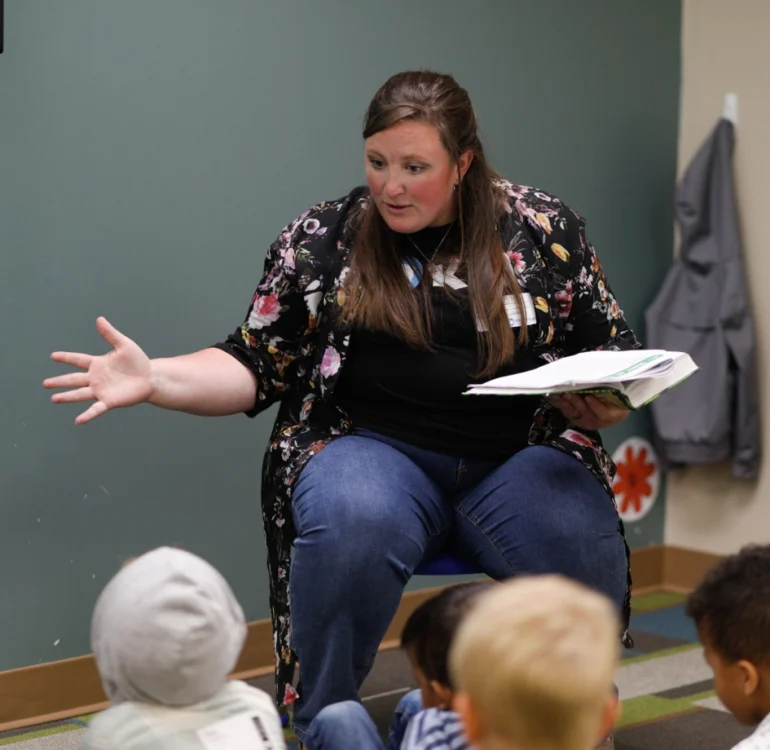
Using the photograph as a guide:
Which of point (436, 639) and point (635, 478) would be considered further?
point (635, 478)

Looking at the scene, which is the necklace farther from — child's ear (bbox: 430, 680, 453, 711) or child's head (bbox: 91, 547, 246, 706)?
child's head (bbox: 91, 547, 246, 706)

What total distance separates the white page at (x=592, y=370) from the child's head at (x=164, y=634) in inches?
28.3

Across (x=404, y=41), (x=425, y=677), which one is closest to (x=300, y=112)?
(x=404, y=41)

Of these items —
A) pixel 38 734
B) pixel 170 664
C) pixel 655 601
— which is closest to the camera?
pixel 170 664

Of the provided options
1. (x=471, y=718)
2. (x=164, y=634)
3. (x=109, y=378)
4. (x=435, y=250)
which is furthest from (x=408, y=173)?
(x=471, y=718)

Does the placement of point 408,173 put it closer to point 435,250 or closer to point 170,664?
point 435,250

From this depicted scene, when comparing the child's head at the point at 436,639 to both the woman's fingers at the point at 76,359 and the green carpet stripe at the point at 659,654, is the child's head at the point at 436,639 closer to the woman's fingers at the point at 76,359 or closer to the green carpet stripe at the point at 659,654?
the woman's fingers at the point at 76,359

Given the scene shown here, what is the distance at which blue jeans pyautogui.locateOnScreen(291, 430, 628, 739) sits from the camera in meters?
1.76

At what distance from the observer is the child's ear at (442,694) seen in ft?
4.58

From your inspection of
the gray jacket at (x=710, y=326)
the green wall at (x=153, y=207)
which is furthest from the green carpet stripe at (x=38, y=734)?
the gray jacket at (x=710, y=326)

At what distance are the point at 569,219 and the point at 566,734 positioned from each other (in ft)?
4.27

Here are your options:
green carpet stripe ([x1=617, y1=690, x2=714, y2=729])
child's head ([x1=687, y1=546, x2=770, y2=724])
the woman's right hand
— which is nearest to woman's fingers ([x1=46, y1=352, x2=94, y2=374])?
the woman's right hand

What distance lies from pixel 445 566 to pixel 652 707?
0.76 meters

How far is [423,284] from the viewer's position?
197cm
